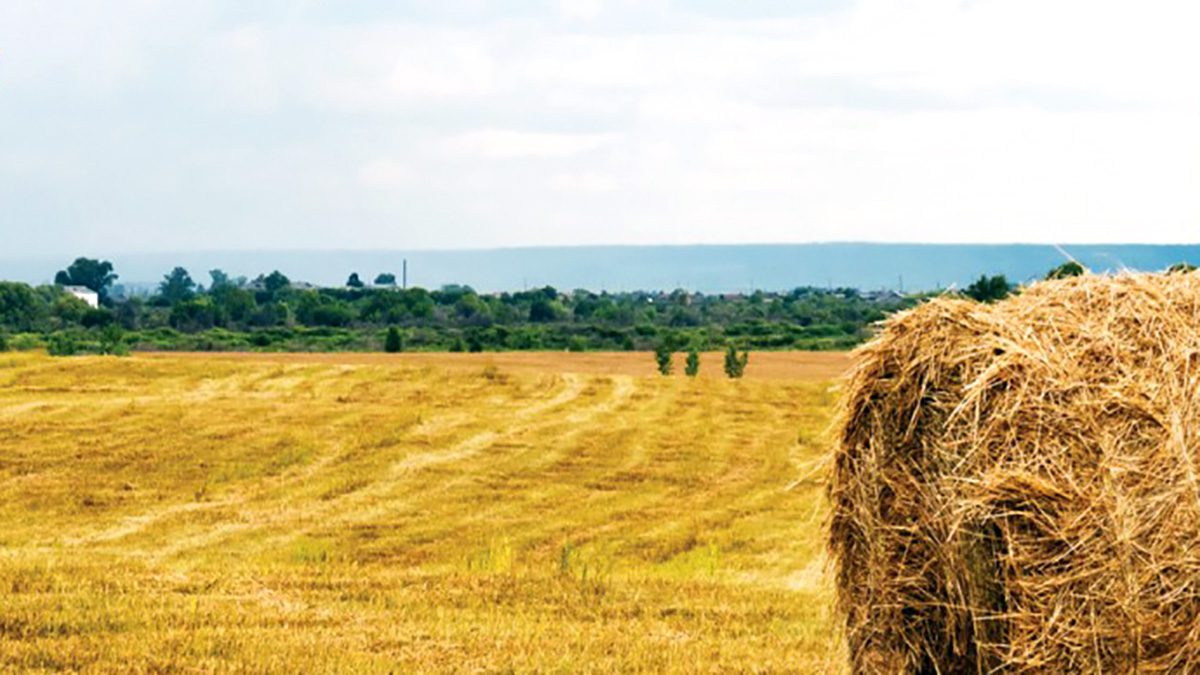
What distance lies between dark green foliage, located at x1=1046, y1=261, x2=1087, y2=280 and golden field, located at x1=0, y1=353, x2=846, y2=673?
5.73 feet

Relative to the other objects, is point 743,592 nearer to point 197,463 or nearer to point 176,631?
point 176,631

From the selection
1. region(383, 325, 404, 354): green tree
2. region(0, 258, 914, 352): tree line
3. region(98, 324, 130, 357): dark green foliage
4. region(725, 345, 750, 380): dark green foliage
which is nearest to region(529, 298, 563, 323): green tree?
region(0, 258, 914, 352): tree line

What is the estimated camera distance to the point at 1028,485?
24.1ft

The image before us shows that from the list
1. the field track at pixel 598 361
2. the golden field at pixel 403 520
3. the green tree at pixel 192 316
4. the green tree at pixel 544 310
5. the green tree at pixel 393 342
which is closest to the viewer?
the golden field at pixel 403 520

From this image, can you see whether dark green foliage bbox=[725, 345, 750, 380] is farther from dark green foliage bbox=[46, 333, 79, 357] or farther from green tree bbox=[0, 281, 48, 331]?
green tree bbox=[0, 281, 48, 331]

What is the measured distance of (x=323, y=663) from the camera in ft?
28.7

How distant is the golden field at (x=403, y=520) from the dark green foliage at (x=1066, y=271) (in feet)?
5.73

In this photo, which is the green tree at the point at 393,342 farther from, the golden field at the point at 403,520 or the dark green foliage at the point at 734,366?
the golden field at the point at 403,520

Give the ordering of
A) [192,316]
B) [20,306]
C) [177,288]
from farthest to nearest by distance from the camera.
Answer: [177,288]
[192,316]
[20,306]

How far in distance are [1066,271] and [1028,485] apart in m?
2.02

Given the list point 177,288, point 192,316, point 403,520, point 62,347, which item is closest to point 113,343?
point 62,347

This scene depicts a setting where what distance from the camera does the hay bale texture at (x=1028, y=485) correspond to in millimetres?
6988

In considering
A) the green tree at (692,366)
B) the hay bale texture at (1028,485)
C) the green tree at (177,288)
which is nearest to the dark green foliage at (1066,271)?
the hay bale texture at (1028,485)

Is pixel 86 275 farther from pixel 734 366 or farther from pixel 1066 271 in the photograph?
pixel 1066 271
